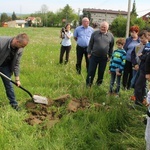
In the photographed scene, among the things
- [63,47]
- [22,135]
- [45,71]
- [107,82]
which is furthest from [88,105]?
[63,47]

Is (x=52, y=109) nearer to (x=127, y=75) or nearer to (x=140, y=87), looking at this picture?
(x=140, y=87)

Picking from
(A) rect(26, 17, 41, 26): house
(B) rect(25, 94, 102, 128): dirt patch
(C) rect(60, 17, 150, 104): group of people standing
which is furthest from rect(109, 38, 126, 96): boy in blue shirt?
(A) rect(26, 17, 41, 26): house

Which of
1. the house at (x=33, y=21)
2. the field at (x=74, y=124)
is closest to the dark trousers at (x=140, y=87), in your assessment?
the field at (x=74, y=124)

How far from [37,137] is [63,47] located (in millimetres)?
5620

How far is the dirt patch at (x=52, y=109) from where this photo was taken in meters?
4.30

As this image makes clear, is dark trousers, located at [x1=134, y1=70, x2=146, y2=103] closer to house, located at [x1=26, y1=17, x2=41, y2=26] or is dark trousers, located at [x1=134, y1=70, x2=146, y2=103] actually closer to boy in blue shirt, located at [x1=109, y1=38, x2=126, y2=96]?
boy in blue shirt, located at [x1=109, y1=38, x2=126, y2=96]

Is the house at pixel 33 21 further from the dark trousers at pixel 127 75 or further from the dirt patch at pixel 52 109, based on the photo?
the dirt patch at pixel 52 109

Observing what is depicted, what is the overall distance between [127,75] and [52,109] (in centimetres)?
236

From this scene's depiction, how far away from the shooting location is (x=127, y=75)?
6.38 m

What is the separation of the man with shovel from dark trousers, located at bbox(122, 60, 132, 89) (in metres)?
2.75

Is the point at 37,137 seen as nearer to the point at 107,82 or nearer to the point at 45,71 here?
the point at 107,82

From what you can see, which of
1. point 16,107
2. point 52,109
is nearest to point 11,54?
point 16,107

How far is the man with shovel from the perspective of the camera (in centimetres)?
417

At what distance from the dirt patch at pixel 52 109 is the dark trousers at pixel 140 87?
30.4 inches
